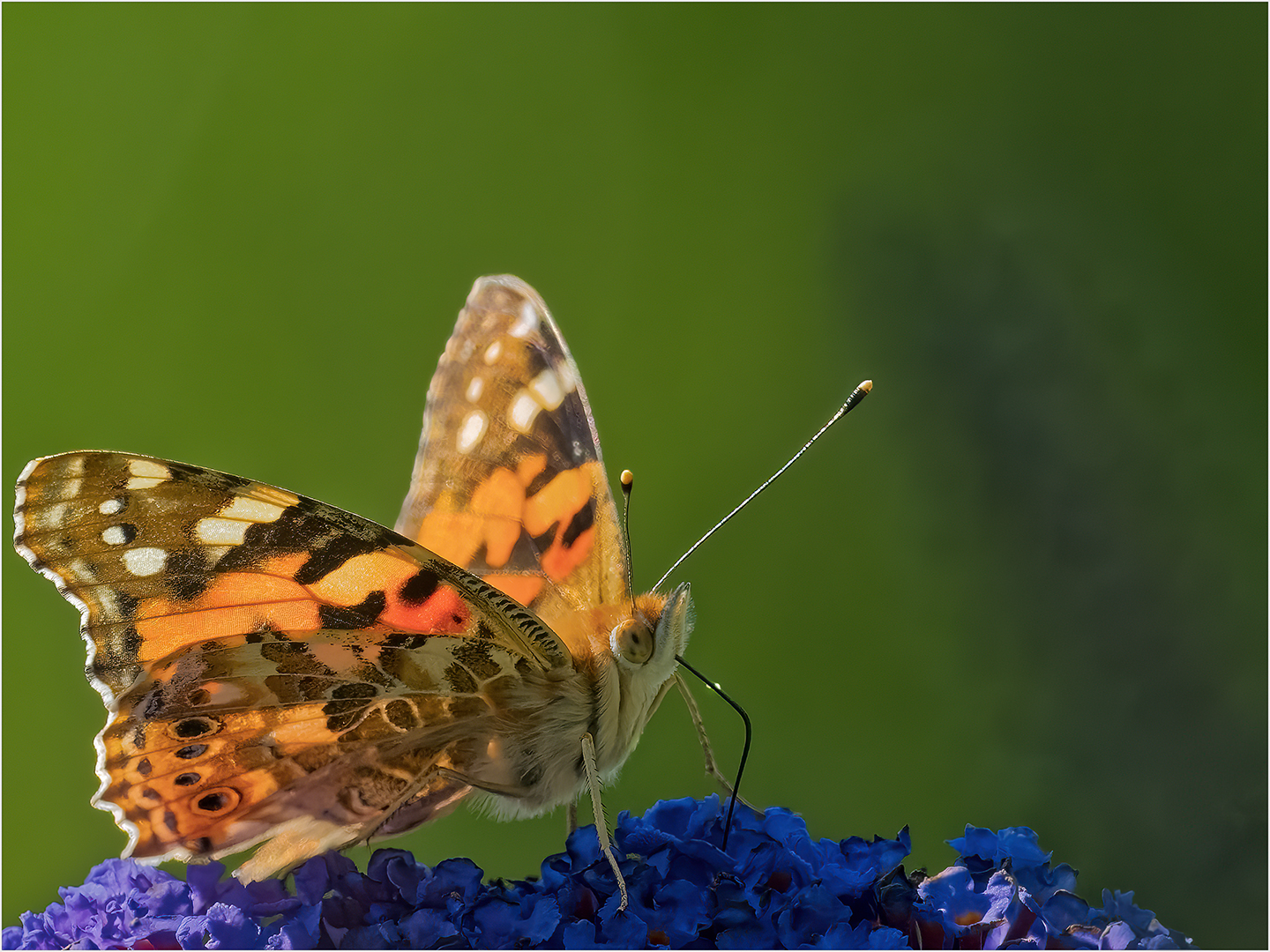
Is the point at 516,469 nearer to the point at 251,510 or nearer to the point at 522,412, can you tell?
the point at 522,412

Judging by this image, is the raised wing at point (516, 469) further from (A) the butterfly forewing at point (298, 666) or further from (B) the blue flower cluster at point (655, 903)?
(B) the blue flower cluster at point (655, 903)

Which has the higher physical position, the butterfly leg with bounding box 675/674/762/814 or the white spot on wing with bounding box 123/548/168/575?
the white spot on wing with bounding box 123/548/168/575

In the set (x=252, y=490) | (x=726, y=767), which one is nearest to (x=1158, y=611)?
(x=726, y=767)

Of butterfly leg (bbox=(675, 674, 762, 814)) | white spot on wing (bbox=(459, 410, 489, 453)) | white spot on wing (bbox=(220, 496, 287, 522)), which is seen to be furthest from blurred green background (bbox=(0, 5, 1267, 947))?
white spot on wing (bbox=(220, 496, 287, 522))

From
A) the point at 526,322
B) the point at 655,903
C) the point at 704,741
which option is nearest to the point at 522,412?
the point at 526,322

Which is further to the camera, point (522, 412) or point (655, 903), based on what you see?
point (522, 412)

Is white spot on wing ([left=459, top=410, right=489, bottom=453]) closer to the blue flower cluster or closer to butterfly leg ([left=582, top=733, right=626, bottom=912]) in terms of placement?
butterfly leg ([left=582, top=733, right=626, bottom=912])

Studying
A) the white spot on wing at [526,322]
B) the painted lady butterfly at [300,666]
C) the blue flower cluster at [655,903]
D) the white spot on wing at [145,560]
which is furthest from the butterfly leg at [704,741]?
the white spot on wing at [145,560]
